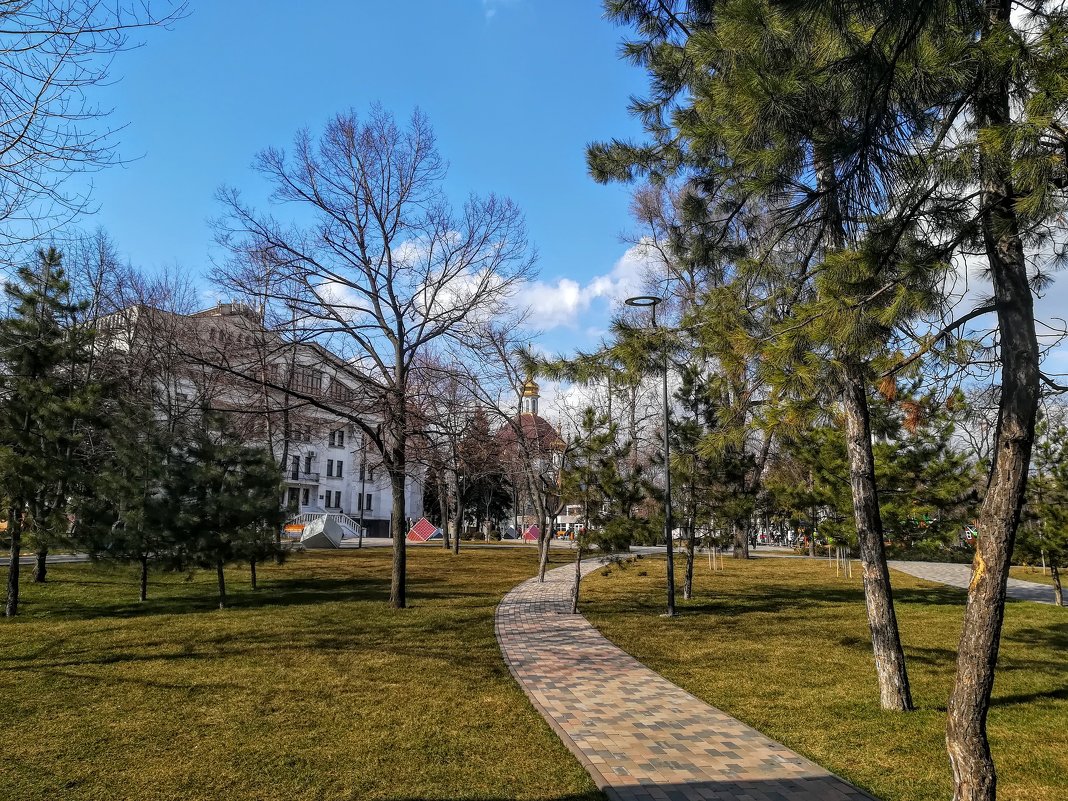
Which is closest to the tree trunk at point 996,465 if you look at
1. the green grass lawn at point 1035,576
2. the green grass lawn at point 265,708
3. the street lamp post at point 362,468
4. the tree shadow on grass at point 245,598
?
the green grass lawn at point 265,708

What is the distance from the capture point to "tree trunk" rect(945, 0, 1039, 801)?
4.13 metres

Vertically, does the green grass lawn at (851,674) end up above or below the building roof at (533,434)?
below

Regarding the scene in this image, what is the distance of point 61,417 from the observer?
1221cm

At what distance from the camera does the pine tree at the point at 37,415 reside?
11406 mm

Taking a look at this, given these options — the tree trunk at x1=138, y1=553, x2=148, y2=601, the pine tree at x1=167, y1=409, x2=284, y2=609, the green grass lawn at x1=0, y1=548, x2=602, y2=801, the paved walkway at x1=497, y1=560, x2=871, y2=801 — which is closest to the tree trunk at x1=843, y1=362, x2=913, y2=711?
the paved walkway at x1=497, y1=560, x2=871, y2=801

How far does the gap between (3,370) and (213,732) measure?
951cm

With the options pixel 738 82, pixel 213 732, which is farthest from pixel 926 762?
pixel 213 732

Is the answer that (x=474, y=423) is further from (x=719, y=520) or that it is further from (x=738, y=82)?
(x=738, y=82)

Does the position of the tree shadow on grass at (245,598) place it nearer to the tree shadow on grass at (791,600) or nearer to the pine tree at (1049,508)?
the tree shadow on grass at (791,600)

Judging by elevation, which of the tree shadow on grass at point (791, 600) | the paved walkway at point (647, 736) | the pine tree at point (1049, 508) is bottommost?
the tree shadow on grass at point (791, 600)

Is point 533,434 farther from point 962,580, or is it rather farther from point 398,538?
point 962,580

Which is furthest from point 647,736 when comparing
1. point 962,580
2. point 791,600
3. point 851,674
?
point 962,580

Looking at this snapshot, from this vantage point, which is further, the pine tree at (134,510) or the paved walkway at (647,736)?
the pine tree at (134,510)

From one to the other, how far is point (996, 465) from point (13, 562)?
13.8 metres
